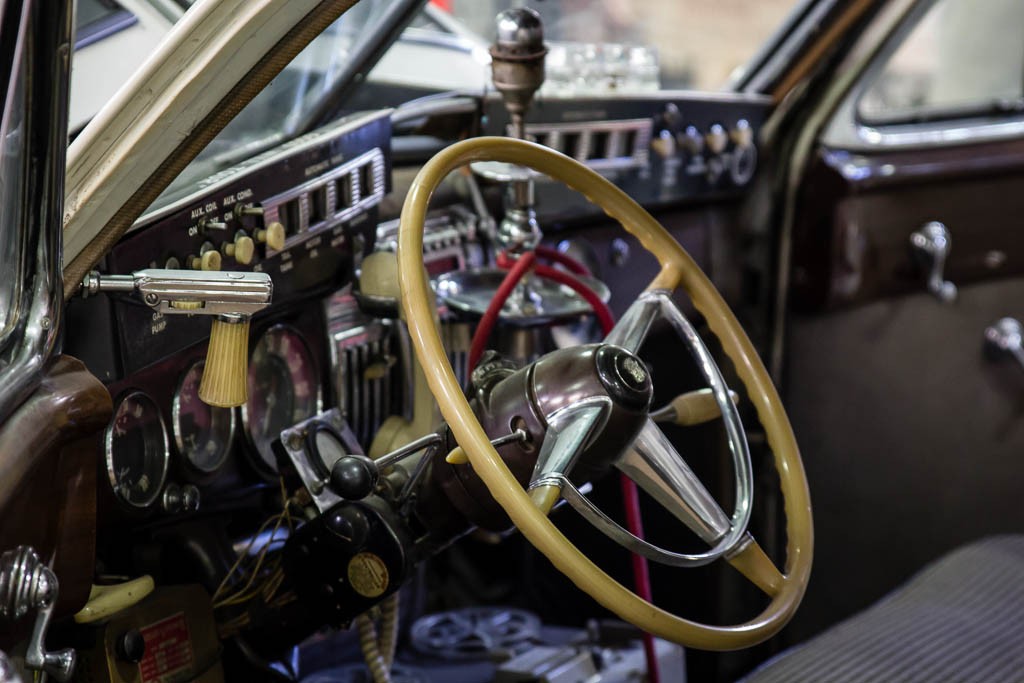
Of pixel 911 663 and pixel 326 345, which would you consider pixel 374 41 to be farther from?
pixel 911 663

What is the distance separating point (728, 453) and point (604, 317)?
36.4 inches

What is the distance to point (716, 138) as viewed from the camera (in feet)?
7.97

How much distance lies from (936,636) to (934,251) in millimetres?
1017

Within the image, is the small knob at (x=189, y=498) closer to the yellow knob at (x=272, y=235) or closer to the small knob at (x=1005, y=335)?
the yellow knob at (x=272, y=235)

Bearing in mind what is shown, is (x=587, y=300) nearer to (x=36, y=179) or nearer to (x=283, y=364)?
(x=283, y=364)

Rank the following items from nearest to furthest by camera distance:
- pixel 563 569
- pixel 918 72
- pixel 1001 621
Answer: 1. pixel 563 569
2. pixel 1001 621
3. pixel 918 72

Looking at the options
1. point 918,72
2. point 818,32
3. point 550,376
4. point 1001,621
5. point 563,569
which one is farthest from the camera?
point 918,72

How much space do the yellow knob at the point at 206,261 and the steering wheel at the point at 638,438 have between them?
0.23 meters

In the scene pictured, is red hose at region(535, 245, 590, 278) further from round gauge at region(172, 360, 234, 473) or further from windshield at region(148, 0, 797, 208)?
round gauge at region(172, 360, 234, 473)

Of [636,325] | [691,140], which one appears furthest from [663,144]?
[636,325]

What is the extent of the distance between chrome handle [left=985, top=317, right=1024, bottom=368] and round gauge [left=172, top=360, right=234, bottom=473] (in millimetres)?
1710

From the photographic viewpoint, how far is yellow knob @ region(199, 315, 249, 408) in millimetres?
1282

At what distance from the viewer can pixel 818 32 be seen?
2523 mm

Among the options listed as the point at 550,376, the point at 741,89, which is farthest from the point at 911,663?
the point at 741,89
